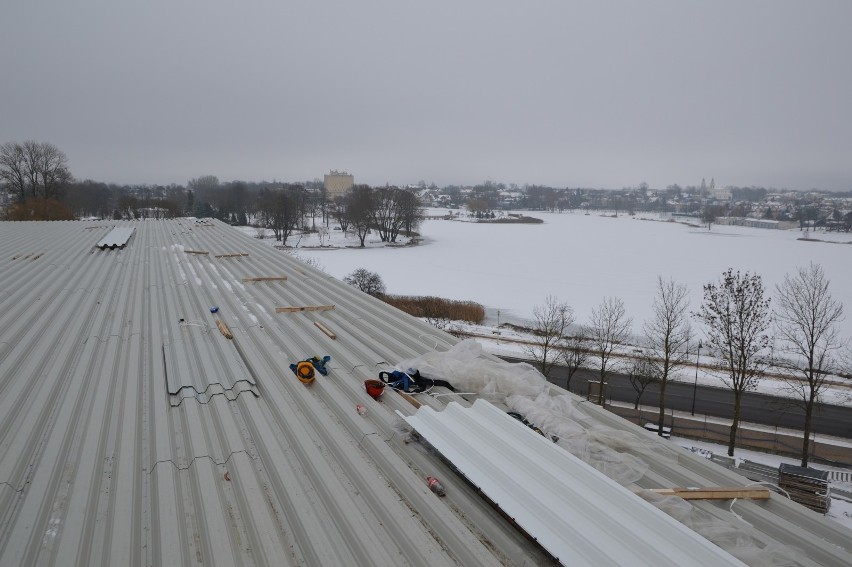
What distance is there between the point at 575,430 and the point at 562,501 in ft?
2.98

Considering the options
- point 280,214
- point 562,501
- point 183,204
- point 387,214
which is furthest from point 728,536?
point 183,204

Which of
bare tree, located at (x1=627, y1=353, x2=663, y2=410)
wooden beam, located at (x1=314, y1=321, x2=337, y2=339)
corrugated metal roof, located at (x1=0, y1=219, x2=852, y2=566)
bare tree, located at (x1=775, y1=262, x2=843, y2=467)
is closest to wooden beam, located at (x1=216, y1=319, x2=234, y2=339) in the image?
corrugated metal roof, located at (x1=0, y1=219, x2=852, y2=566)

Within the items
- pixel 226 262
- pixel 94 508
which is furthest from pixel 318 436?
pixel 226 262

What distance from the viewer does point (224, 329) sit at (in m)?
5.20

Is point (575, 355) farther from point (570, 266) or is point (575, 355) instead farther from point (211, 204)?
point (211, 204)

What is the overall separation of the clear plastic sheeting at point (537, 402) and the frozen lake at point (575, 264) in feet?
72.5

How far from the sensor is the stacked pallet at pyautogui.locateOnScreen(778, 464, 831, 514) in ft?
33.7

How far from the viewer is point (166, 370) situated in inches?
158

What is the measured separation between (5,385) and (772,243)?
71281 millimetres

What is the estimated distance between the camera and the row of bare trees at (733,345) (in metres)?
15.6

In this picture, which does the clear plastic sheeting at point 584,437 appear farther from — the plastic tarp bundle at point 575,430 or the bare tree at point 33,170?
the bare tree at point 33,170

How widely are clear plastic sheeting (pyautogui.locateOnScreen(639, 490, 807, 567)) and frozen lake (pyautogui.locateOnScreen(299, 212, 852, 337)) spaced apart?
23.5m

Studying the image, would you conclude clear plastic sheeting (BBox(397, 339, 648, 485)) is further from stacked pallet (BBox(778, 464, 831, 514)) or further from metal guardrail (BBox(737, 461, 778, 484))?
metal guardrail (BBox(737, 461, 778, 484))

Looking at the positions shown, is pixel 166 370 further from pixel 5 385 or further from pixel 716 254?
pixel 716 254
